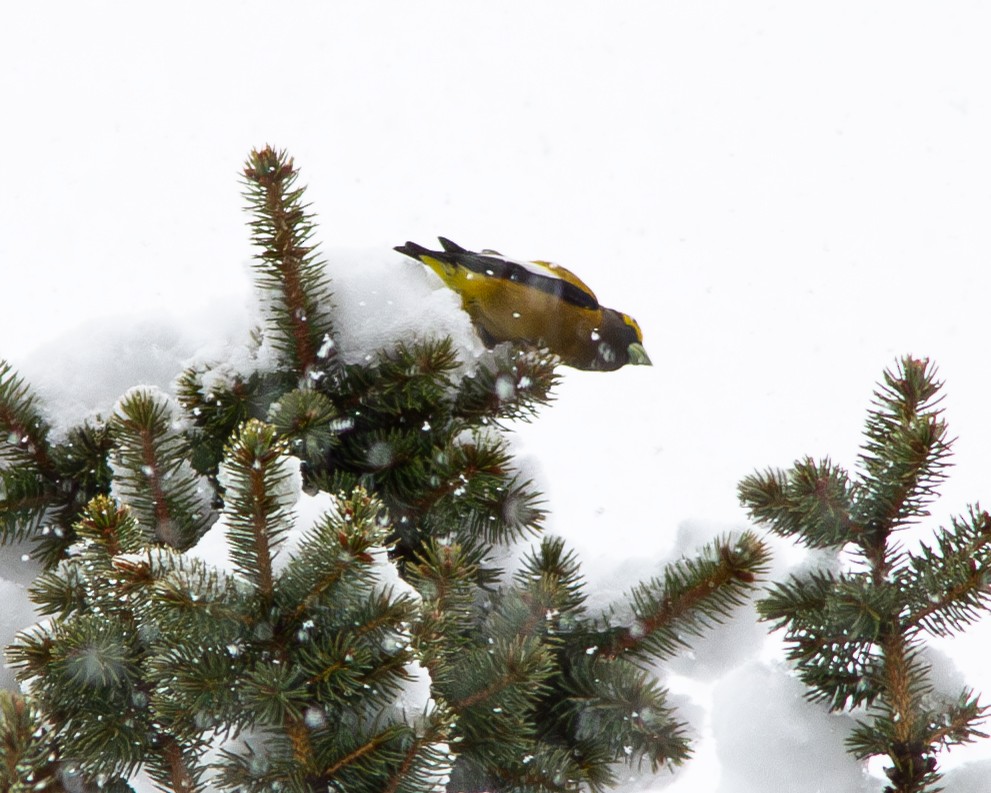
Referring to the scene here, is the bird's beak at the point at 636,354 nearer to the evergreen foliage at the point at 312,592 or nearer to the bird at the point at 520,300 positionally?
the bird at the point at 520,300

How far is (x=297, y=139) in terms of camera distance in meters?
5.05

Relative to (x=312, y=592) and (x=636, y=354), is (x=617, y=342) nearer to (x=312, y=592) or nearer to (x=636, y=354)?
(x=636, y=354)

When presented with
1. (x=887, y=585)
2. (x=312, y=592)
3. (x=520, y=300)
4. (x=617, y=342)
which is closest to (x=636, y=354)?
(x=617, y=342)

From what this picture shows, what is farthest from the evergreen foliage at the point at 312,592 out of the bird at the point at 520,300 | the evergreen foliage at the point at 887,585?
the bird at the point at 520,300

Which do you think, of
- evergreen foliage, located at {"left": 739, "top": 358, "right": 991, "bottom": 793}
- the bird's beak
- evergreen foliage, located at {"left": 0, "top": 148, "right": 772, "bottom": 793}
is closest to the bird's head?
the bird's beak

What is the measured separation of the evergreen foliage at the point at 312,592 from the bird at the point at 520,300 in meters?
0.28

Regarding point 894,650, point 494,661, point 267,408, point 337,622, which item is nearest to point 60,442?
point 267,408

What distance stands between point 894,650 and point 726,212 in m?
3.74

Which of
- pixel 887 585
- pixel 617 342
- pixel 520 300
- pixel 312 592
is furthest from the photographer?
pixel 617 342

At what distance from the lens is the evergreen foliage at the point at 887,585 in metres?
1.27

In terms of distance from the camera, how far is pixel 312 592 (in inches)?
40.4

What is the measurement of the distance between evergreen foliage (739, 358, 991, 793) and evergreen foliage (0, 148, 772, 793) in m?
0.14

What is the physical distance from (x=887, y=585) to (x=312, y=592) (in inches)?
34.1

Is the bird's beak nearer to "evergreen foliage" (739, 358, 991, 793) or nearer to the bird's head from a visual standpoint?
the bird's head
